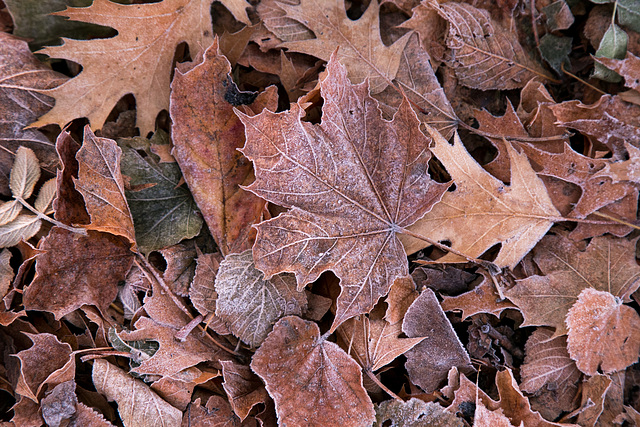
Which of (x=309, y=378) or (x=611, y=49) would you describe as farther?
(x=611, y=49)

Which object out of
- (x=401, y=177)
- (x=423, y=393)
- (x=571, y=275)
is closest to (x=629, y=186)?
(x=571, y=275)

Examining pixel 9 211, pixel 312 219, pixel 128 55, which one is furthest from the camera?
pixel 128 55

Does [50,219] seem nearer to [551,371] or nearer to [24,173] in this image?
[24,173]

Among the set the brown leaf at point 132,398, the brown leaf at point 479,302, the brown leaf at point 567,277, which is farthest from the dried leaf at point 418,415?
the brown leaf at point 132,398

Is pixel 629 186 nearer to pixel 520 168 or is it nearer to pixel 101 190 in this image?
pixel 520 168

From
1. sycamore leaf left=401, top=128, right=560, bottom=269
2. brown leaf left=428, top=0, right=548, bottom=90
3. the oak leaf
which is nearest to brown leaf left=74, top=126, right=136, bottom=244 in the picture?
the oak leaf

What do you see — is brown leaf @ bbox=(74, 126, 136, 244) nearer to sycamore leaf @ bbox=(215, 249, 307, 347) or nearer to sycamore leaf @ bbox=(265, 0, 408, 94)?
sycamore leaf @ bbox=(215, 249, 307, 347)

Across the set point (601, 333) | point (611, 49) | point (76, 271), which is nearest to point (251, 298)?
point (76, 271)
